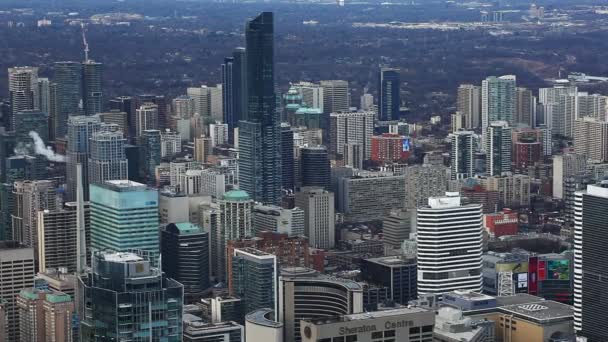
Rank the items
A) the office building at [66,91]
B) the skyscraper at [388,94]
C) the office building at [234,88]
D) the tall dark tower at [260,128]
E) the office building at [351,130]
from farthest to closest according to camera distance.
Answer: the skyscraper at [388,94] < the office building at [351,130] < the office building at [234,88] < the office building at [66,91] < the tall dark tower at [260,128]

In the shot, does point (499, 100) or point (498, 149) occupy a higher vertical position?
point (499, 100)

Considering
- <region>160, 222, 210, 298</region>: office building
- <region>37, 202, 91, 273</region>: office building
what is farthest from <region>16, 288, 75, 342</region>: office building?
<region>160, 222, 210, 298</region>: office building

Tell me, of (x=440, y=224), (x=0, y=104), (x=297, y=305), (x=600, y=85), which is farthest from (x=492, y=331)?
(x=600, y=85)

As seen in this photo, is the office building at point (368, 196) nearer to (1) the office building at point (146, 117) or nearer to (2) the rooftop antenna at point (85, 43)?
(1) the office building at point (146, 117)

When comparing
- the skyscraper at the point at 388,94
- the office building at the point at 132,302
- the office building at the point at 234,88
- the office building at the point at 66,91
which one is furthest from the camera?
the skyscraper at the point at 388,94

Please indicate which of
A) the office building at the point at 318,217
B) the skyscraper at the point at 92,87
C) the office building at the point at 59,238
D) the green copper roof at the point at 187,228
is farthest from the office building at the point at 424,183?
the skyscraper at the point at 92,87

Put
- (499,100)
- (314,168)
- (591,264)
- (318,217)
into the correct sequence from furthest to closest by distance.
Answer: (499,100), (314,168), (318,217), (591,264)

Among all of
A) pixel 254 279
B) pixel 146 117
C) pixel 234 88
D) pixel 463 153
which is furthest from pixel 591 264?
pixel 146 117

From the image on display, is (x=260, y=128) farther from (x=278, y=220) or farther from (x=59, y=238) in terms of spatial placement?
(x=59, y=238)
